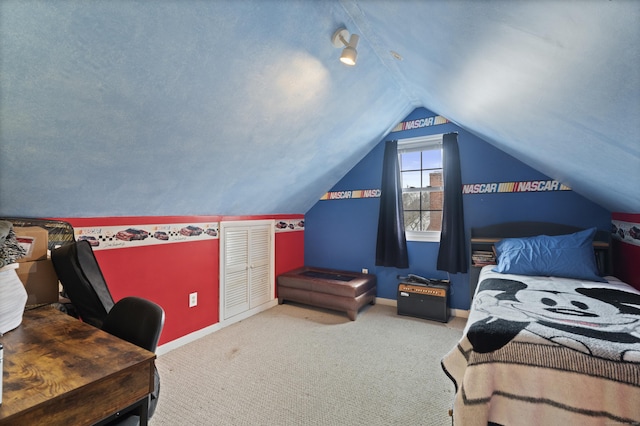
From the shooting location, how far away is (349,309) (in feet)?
11.2

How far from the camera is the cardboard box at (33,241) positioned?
1719 millimetres

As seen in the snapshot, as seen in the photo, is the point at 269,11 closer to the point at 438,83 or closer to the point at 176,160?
the point at 176,160

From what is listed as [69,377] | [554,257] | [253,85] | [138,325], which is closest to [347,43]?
[253,85]

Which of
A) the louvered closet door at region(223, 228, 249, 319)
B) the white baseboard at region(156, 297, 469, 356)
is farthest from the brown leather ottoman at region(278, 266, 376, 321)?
the louvered closet door at region(223, 228, 249, 319)

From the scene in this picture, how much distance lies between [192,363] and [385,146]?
11.3ft

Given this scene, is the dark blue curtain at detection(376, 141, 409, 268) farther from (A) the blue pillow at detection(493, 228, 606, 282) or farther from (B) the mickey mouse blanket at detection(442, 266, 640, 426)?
(B) the mickey mouse blanket at detection(442, 266, 640, 426)

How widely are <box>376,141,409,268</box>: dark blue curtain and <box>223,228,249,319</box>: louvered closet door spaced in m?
1.84

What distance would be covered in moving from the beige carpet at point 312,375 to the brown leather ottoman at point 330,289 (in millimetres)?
249

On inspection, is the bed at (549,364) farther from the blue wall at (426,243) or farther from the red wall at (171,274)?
the red wall at (171,274)

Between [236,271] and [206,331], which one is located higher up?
[236,271]

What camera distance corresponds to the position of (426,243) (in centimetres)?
377

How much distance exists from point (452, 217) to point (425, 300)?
3.57ft

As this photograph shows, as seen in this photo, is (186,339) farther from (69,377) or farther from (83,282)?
(69,377)

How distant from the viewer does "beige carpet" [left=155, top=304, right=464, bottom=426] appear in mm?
1808
